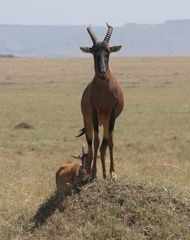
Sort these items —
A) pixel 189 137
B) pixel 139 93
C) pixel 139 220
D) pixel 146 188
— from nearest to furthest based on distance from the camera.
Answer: pixel 139 220 → pixel 146 188 → pixel 189 137 → pixel 139 93

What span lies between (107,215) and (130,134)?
16.2 m

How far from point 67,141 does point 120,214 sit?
558 inches

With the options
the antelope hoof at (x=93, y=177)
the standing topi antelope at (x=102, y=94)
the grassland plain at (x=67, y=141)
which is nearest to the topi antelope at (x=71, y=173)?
the grassland plain at (x=67, y=141)

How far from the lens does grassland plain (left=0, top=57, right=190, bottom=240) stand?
37.3 ft

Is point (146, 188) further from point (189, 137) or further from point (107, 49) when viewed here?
point (189, 137)

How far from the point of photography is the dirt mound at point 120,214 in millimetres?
8758

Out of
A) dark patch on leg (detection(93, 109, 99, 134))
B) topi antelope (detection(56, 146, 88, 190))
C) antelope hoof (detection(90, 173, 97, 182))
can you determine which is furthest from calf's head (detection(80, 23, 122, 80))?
topi antelope (detection(56, 146, 88, 190))

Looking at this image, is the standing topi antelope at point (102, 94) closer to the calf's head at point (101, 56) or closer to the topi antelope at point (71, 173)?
the calf's head at point (101, 56)

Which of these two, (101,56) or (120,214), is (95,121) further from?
(120,214)

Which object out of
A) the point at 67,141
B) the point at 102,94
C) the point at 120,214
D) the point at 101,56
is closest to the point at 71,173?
the point at 102,94

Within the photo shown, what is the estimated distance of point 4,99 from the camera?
4362 centimetres

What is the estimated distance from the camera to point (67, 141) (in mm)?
23234

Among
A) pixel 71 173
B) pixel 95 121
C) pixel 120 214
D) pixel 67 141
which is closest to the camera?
pixel 120 214

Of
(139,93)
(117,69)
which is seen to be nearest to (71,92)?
(139,93)
